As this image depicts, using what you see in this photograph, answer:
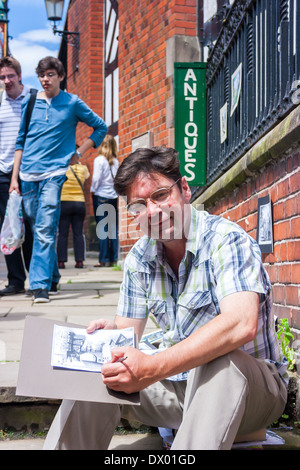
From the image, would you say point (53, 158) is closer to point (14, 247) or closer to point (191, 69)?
point (14, 247)

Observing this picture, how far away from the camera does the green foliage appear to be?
9.30 feet

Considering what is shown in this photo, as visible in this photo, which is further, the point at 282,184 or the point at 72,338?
the point at 282,184

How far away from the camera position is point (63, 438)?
2.02 m

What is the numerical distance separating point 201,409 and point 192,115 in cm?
472

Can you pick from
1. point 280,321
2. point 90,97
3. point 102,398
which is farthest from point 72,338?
point 90,97

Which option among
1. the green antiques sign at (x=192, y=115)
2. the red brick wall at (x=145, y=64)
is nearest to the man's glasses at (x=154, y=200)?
the green antiques sign at (x=192, y=115)

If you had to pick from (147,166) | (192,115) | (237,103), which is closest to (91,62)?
(192,115)

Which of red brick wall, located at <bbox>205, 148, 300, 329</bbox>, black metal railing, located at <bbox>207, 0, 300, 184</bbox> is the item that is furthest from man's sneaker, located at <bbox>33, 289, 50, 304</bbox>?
red brick wall, located at <bbox>205, 148, 300, 329</bbox>

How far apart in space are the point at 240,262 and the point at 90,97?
1104 cm

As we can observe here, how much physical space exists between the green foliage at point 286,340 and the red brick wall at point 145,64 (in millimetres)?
4303

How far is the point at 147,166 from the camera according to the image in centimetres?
223

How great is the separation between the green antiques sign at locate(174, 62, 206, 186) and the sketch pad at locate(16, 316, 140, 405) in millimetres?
4242

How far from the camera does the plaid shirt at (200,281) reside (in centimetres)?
206

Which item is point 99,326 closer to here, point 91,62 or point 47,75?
point 47,75
